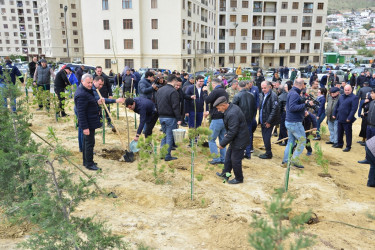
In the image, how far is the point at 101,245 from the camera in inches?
107

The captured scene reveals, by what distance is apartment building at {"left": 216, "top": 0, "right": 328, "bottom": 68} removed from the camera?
178ft

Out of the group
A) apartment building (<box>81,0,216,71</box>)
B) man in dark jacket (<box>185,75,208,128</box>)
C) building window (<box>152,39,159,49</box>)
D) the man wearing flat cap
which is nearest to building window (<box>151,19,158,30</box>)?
apartment building (<box>81,0,216,71</box>)

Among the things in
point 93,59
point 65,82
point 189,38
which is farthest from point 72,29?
point 65,82

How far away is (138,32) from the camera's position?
37.9m

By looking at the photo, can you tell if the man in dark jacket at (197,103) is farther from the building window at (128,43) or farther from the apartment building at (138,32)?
the building window at (128,43)

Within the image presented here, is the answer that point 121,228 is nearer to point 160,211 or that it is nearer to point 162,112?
point 160,211

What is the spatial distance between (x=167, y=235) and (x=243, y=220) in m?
1.12

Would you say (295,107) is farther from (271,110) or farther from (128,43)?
(128,43)

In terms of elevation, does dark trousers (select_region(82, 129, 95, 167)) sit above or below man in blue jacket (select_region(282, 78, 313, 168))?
below

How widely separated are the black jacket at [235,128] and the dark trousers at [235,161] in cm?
10

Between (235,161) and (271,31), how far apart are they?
5543cm

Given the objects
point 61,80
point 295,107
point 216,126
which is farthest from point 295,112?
point 61,80

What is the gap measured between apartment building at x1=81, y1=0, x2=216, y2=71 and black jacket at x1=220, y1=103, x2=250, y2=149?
33915 mm

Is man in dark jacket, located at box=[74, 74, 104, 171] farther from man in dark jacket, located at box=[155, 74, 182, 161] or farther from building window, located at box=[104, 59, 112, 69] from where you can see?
building window, located at box=[104, 59, 112, 69]
